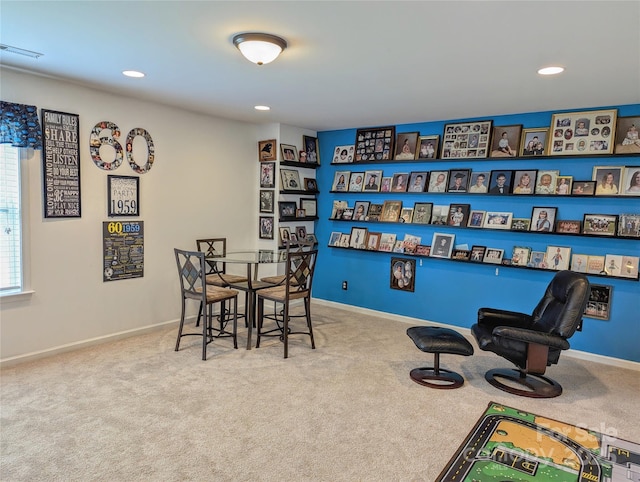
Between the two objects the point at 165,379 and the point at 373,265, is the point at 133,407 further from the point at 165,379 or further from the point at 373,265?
the point at 373,265

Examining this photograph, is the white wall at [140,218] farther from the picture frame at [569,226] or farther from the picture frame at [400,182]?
the picture frame at [569,226]

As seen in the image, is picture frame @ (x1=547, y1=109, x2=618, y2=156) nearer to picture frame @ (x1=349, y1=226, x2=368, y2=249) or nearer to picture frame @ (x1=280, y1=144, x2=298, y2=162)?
picture frame @ (x1=349, y1=226, x2=368, y2=249)

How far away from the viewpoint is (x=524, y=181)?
14.3 feet

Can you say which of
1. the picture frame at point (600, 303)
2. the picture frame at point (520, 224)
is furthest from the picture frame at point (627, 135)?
the picture frame at point (600, 303)

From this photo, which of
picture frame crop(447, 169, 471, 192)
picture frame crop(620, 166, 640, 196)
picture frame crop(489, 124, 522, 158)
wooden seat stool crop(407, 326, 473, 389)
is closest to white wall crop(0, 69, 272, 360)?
picture frame crop(447, 169, 471, 192)

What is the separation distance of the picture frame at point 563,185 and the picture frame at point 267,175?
Answer: 3264 mm

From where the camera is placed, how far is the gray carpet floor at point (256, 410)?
2.29 meters

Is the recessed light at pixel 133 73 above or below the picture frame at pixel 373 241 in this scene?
above

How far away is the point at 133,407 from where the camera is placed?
289 centimetres

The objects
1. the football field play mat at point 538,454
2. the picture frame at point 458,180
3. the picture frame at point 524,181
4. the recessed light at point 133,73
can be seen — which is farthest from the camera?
the picture frame at point 458,180

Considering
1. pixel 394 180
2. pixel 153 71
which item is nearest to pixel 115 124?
pixel 153 71

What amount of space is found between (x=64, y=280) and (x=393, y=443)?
10.5 ft

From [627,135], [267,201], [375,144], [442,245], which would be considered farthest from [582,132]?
[267,201]

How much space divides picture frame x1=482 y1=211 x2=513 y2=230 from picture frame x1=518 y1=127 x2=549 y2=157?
2.12 feet
